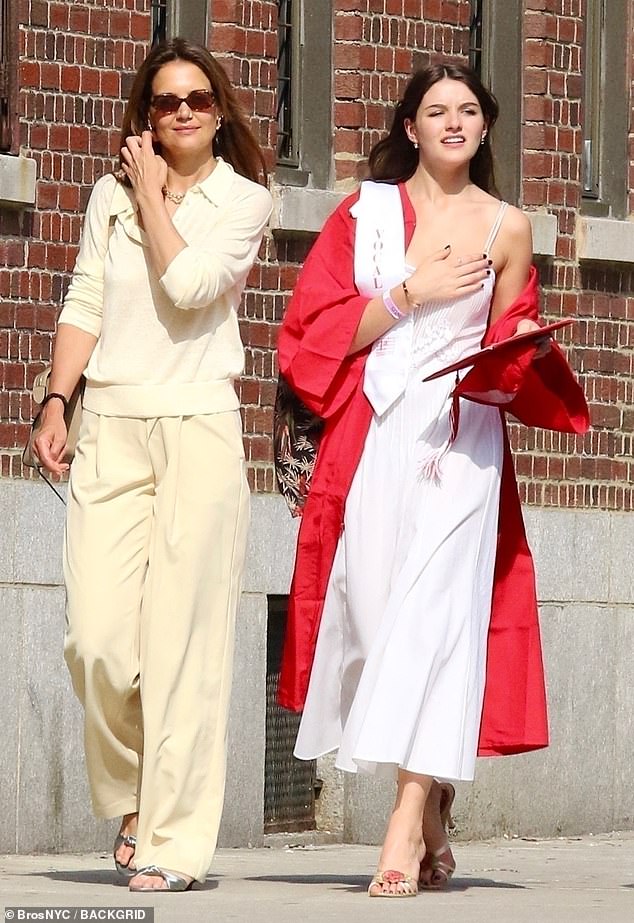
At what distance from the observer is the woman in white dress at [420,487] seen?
726 centimetres

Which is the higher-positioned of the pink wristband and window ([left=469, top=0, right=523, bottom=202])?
window ([left=469, top=0, right=523, bottom=202])

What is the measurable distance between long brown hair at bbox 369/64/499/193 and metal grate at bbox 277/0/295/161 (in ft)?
11.2

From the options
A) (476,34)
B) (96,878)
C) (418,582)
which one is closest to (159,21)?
Answer: (476,34)

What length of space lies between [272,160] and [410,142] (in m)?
3.29

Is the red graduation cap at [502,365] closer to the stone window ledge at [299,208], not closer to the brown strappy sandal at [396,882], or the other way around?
the brown strappy sandal at [396,882]

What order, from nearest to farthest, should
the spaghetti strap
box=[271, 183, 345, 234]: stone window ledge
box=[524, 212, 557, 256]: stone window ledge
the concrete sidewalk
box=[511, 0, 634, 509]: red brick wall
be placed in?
the concrete sidewalk < the spaghetti strap < box=[271, 183, 345, 234]: stone window ledge < box=[524, 212, 557, 256]: stone window ledge < box=[511, 0, 634, 509]: red brick wall

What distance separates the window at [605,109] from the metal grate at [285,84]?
182 cm

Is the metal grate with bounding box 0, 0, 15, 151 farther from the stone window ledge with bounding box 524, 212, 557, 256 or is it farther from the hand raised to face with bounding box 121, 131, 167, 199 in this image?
the stone window ledge with bounding box 524, 212, 557, 256

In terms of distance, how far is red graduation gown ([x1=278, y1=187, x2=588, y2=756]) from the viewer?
7.46 m

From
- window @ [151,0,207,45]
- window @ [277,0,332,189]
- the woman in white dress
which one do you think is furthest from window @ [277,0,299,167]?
the woman in white dress

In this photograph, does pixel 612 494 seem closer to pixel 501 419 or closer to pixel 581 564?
pixel 581 564

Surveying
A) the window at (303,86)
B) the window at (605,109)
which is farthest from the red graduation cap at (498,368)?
the window at (605,109)

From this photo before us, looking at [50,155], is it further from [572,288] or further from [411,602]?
[411,602]

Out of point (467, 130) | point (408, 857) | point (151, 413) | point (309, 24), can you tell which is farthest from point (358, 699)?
point (309, 24)
